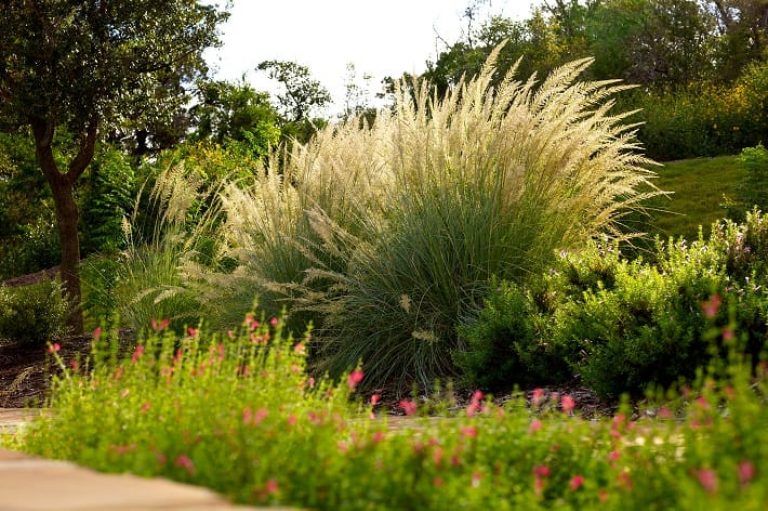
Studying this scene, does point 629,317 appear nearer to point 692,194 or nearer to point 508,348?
point 508,348

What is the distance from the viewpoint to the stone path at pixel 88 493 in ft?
5.50

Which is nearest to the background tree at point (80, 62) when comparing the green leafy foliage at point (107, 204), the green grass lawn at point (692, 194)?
the green leafy foliage at point (107, 204)

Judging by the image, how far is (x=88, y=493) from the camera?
1815 mm

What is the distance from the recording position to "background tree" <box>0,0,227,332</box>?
9.73m

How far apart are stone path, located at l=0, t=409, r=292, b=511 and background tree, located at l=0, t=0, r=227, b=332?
826cm

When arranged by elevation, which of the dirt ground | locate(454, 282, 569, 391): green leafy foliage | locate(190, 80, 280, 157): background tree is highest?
locate(190, 80, 280, 157): background tree

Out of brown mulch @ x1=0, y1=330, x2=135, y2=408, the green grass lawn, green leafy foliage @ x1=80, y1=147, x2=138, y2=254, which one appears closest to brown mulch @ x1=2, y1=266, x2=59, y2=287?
green leafy foliage @ x1=80, y1=147, x2=138, y2=254

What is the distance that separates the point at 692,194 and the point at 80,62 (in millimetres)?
8709

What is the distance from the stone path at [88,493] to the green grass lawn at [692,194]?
918 cm

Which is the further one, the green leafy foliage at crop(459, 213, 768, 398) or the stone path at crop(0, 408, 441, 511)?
the green leafy foliage at crop(459, 213, 768, 398)

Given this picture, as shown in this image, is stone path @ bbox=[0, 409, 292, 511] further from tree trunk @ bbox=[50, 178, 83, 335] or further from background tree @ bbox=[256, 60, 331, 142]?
background tree @ bbox=[256, 60, 331, 142]


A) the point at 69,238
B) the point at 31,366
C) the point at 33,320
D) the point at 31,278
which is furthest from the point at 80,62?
the point at 31,278

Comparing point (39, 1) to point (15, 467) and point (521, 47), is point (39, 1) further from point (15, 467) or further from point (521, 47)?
point (521, 47)

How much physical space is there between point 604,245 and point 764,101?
11494mm
